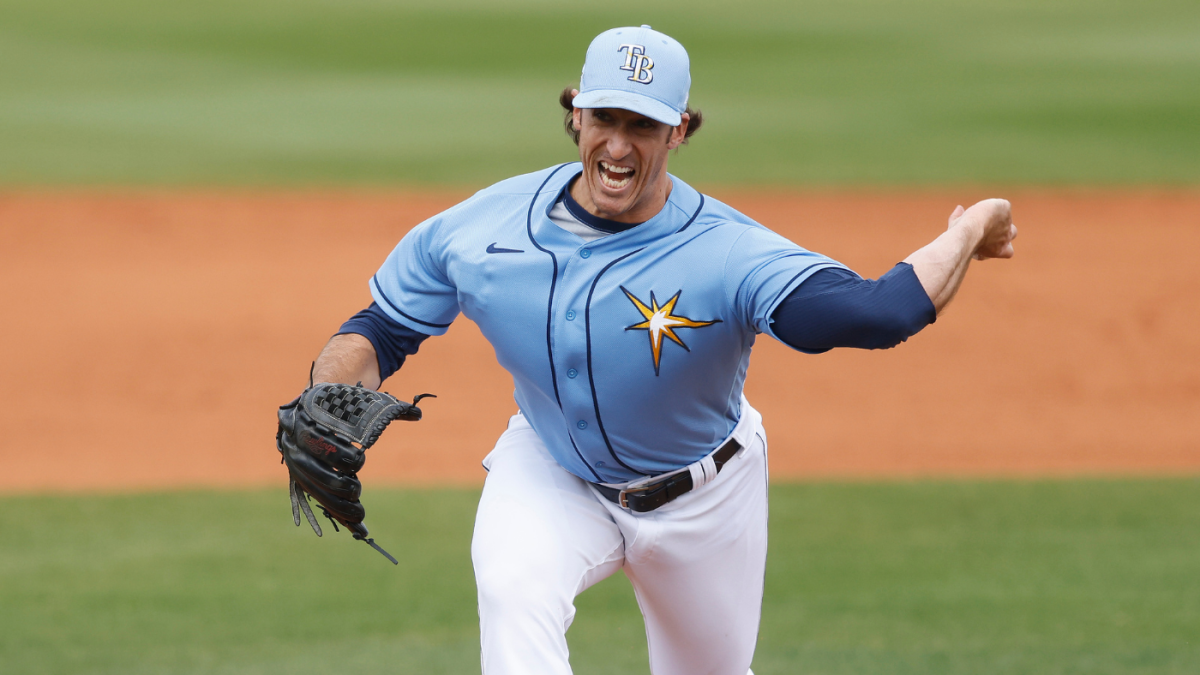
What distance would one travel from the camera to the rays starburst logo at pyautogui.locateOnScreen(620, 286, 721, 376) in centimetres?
367

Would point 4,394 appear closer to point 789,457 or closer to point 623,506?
point 789,457

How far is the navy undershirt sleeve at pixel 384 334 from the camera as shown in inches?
162

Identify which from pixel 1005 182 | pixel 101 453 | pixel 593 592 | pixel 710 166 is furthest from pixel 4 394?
pixel 1005 182

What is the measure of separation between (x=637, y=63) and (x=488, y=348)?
775cm

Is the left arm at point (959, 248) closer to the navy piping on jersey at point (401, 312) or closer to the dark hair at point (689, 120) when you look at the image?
the dark hair at point (689, 120)

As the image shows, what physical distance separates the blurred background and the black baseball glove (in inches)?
85.6

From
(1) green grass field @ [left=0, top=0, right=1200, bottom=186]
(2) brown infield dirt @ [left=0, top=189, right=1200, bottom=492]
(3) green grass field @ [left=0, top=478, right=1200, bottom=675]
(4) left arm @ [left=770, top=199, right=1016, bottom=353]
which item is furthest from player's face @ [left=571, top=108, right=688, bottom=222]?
(1) green grass field @ [left=0, top=0, right=1200, bottom=186]

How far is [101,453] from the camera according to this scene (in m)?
9.34

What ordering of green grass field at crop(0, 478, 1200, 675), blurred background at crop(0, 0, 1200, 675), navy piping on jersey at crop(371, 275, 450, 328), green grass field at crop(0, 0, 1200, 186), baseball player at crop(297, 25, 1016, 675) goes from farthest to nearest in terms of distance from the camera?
green grass field at crop(0, 0, 1200, 186) → blurred background at crop(0, 0, 1200, 675) → green grass field at crop(0, 478, 1200, 675) → navy piping on jersey at crop(371, 275, 450, 328) → baseball player at crop(297, 25, 1016, 675)

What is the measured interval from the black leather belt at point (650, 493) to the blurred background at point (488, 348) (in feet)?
6.83

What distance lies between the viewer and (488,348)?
37.2 ft

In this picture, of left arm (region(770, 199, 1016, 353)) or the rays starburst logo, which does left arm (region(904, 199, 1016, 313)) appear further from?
the rays starburst logo

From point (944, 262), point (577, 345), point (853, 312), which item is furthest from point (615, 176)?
point (944, 262)

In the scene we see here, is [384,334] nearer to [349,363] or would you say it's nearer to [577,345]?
[349,363]
